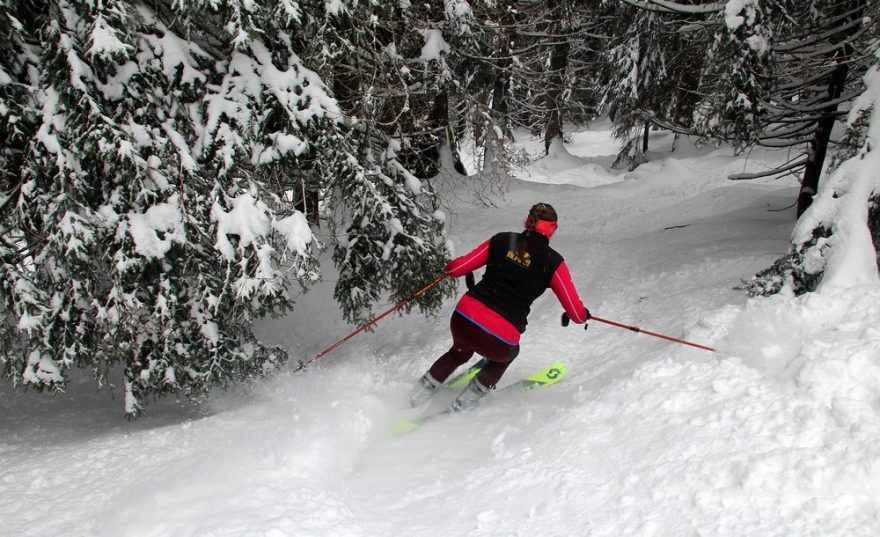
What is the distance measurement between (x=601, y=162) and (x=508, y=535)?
20.6 metres

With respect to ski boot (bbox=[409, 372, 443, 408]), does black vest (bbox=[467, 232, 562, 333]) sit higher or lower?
higher

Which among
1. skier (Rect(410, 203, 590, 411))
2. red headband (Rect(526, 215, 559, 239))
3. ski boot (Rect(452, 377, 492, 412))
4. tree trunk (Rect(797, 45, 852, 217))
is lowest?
ski boot (Rect(452, 377, 492, 412))

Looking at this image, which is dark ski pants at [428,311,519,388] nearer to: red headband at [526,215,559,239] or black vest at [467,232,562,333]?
black vest at [467,232,562,333]

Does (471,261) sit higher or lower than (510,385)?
higher

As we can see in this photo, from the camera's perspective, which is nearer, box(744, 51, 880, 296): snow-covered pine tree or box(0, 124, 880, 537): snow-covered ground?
box(0, 124, 880, 537): snow-covered ground

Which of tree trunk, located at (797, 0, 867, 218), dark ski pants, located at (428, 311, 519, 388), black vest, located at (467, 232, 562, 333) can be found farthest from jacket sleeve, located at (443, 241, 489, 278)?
tree trunk, located at (797, 0, 867, 218)

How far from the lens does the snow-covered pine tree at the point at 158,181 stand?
4488mm

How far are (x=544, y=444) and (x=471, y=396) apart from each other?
1112mm

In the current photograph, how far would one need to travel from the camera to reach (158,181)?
476 centimetres

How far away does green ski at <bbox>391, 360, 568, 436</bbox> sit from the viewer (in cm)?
507

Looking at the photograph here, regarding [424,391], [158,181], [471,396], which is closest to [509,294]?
[471,396]

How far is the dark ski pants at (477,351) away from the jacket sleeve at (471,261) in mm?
436

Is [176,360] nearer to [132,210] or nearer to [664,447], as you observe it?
[132,210]

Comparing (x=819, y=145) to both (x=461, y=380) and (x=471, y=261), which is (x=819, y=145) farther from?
(x=461, y=380)
